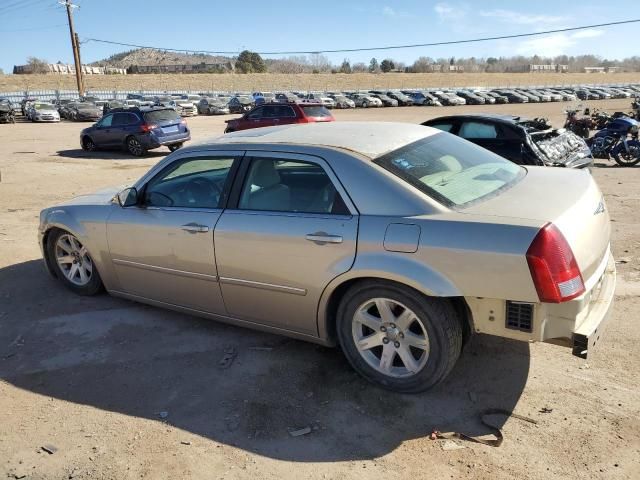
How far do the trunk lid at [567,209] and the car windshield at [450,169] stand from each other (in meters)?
0.12

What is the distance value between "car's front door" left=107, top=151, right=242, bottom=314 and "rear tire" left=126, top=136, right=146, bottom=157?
1343 centimetres

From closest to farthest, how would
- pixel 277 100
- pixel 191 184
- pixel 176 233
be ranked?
pixel 176 233 → pixel 191 184 → pixel 277 100

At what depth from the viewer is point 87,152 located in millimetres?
18391

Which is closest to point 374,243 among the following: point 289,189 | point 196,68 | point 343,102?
point 289,189

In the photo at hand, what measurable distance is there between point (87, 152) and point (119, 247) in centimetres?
1570

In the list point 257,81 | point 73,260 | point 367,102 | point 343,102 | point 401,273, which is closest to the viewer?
point 401,273

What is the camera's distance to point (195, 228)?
385 cm

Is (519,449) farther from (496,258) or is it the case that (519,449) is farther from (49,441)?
(49,441)

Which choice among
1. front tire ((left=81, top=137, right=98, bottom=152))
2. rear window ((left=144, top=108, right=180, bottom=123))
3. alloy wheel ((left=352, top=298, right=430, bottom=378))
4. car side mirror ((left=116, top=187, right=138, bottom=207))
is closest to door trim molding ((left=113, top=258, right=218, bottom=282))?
car side mirror ((left=116, top=187, right=138, bottom=207))

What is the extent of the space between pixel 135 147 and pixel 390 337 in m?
15.7

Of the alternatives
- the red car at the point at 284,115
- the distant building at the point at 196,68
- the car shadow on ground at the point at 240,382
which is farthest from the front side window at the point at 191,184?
the distant building at the point at 196,68

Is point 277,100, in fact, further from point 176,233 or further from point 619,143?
point 176,233

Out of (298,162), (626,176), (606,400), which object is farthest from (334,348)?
(626,176)

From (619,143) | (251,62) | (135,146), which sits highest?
(251,62)
